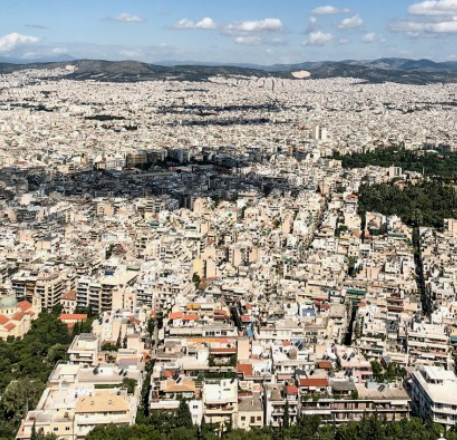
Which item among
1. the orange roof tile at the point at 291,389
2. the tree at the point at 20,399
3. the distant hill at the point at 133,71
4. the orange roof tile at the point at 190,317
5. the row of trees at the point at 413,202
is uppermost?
the distant hill at the point at 133,71

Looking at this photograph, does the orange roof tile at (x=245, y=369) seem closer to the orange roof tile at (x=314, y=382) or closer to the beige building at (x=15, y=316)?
the orange roof tile at (x=314, y=382)

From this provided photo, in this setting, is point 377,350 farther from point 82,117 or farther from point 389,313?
point 82,117

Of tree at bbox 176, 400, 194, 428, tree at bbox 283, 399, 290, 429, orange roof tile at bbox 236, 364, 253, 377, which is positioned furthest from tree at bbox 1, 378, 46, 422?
tree at bbox 283, 399, 290, 429

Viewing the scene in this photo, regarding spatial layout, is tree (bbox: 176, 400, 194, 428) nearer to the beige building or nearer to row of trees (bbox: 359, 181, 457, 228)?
the beige building

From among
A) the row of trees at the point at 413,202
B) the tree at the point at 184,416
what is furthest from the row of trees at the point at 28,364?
the row of trees at the point at 413,202

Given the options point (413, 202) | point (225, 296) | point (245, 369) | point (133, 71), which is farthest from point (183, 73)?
point (245, 369)

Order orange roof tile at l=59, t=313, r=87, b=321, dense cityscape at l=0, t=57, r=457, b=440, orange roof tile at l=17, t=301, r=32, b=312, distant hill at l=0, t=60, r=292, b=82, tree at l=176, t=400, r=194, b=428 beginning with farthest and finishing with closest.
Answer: distant hill at l=0, t=60, r=292, b=82
orange roof tile at l=17, t=301, r=32, b=312
orange roof tile at l=59, t=313, r=87, b=321
dense cityscape at l=0, t=57, r=457, b=440
tree at l=176, t=400, r=194, b=428
